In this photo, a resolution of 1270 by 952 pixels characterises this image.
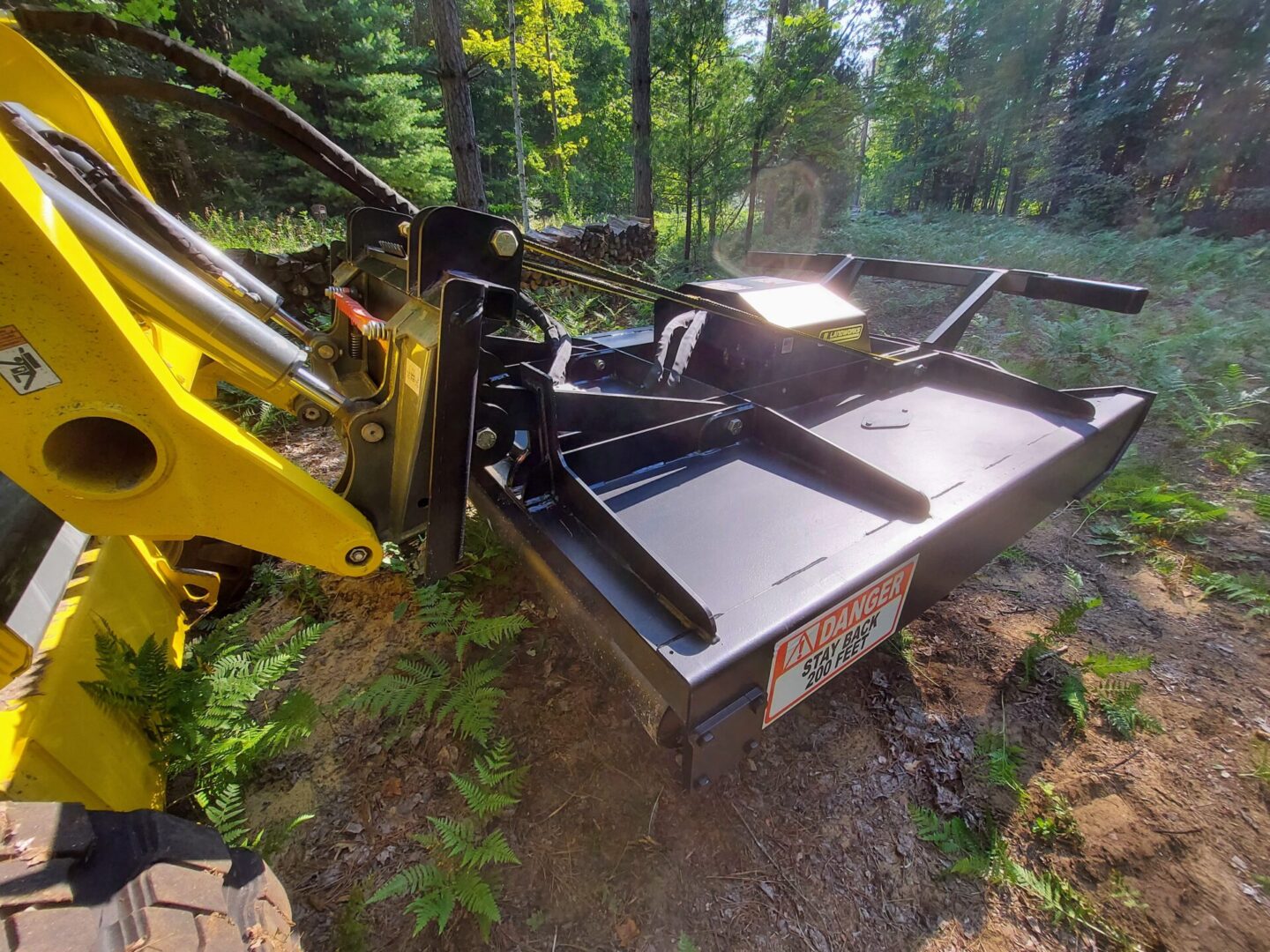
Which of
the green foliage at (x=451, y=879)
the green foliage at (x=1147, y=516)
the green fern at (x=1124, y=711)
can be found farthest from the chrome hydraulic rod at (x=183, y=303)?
the green foliage at (x=1147, y=516)

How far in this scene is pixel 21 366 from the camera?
2.88 ft

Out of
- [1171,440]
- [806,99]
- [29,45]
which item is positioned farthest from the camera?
[806,99]

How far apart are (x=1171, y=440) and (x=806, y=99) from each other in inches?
360

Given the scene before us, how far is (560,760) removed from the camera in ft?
6.22

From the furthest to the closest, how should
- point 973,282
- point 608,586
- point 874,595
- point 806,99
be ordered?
point 806,99
point 973,282
point 874,595
point 608,586

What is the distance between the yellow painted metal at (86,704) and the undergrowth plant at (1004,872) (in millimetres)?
2276

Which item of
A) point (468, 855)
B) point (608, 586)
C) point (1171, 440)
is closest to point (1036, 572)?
point (1171, 440)

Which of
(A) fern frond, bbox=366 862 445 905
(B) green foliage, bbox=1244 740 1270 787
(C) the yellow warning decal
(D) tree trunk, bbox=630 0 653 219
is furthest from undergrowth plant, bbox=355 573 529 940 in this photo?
(D) tree trunk, bbox=630 0 653 219

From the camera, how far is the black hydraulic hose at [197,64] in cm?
138

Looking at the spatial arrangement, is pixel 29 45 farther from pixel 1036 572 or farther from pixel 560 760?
pixel 1036 572

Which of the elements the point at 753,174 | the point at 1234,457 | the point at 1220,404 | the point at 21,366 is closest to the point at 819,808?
the point at 21,366

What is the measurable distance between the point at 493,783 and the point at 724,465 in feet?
4.29

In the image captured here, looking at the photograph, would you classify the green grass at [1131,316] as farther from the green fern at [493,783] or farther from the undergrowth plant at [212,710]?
the undergrowth plant at [212,710]

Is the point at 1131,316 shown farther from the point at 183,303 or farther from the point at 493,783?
the point at 183,303
